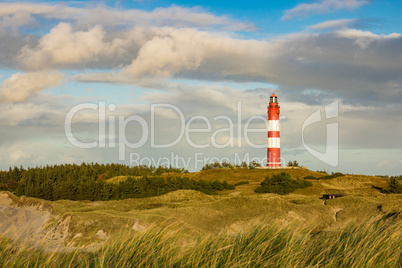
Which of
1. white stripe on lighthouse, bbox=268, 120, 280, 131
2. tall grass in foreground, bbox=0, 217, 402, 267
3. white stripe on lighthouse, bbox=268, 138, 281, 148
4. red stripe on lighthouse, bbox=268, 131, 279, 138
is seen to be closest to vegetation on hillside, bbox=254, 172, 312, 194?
white stripe on lighthouse, bbox=268, 138, 281, 148

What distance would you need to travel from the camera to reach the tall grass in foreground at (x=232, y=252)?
707 centimetres

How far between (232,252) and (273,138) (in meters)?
44.5

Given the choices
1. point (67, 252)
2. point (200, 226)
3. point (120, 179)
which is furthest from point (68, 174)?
point (67, 252)

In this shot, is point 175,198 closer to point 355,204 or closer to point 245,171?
point 355,204

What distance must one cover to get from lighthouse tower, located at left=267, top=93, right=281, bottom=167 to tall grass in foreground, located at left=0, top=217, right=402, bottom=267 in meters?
42.8

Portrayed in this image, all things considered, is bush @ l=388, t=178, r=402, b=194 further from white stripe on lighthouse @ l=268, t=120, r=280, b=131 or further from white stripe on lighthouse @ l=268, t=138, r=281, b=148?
white stripe on lighthouse @ l=268, t=120, r=280, b=131

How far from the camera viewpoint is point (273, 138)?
169 ft

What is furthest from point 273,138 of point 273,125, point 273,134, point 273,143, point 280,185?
point 280,185

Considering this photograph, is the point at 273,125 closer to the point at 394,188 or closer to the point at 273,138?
the point at 273,138

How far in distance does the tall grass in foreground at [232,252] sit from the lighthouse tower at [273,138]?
42791 millimetres

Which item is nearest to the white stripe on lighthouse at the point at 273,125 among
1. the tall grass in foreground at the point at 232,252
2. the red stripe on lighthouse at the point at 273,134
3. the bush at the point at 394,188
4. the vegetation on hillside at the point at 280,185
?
the red stripe on lighthouse at the point at 273,134

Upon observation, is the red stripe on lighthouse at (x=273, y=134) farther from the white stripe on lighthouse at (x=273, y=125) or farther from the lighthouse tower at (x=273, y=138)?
the white stripe on lighthouse at (x=273, y=125)

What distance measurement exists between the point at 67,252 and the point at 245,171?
40176mm

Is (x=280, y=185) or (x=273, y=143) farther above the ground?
(x=273, y=143)
